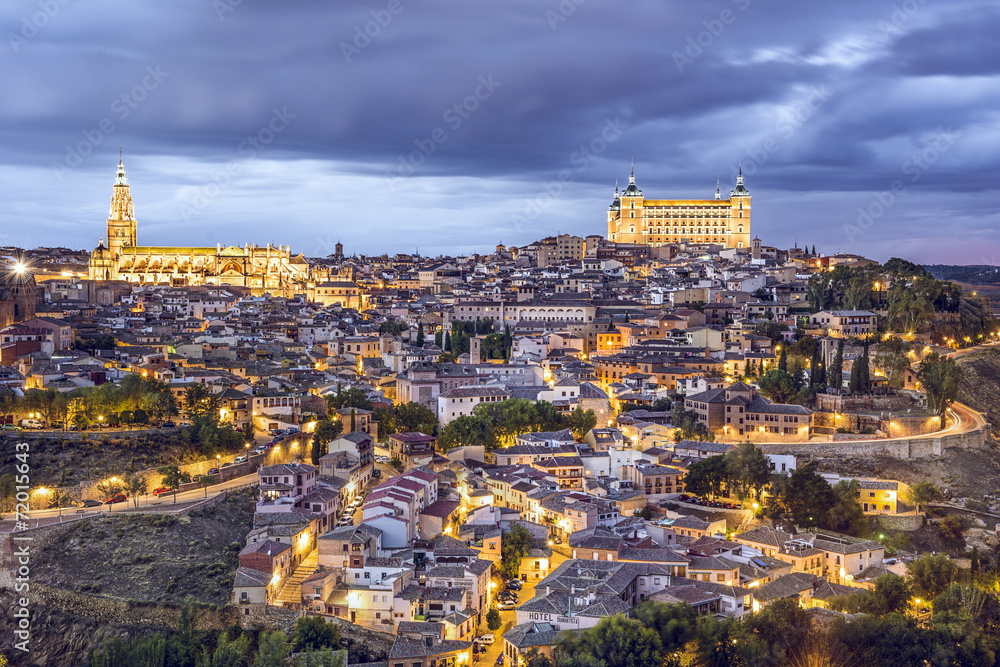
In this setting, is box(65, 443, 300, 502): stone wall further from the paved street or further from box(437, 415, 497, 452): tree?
the paved street

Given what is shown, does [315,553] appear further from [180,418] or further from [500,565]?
[180,418]

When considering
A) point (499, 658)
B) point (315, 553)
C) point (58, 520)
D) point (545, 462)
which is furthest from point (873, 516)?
point (58, 520)

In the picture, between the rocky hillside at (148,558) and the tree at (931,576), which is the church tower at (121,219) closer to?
the rocky hillside at (148,558)

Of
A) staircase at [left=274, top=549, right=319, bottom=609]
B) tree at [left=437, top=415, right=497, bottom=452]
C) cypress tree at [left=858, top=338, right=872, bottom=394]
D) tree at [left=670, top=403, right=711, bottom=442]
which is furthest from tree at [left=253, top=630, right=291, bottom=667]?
cypress tree at [left=858, top=338, right=872, bottom=394]

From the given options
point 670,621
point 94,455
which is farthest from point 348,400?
point 670,621

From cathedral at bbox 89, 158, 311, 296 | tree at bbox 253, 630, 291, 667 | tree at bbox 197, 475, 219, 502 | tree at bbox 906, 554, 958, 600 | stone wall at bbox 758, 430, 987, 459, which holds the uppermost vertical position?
cathedral at bbox 89, 158, 311, 296

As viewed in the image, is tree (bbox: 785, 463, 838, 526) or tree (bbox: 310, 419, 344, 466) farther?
tree (bbox: 310, 419, 344, 466)

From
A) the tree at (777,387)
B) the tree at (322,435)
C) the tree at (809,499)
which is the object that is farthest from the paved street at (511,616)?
the tree at (777,387)
